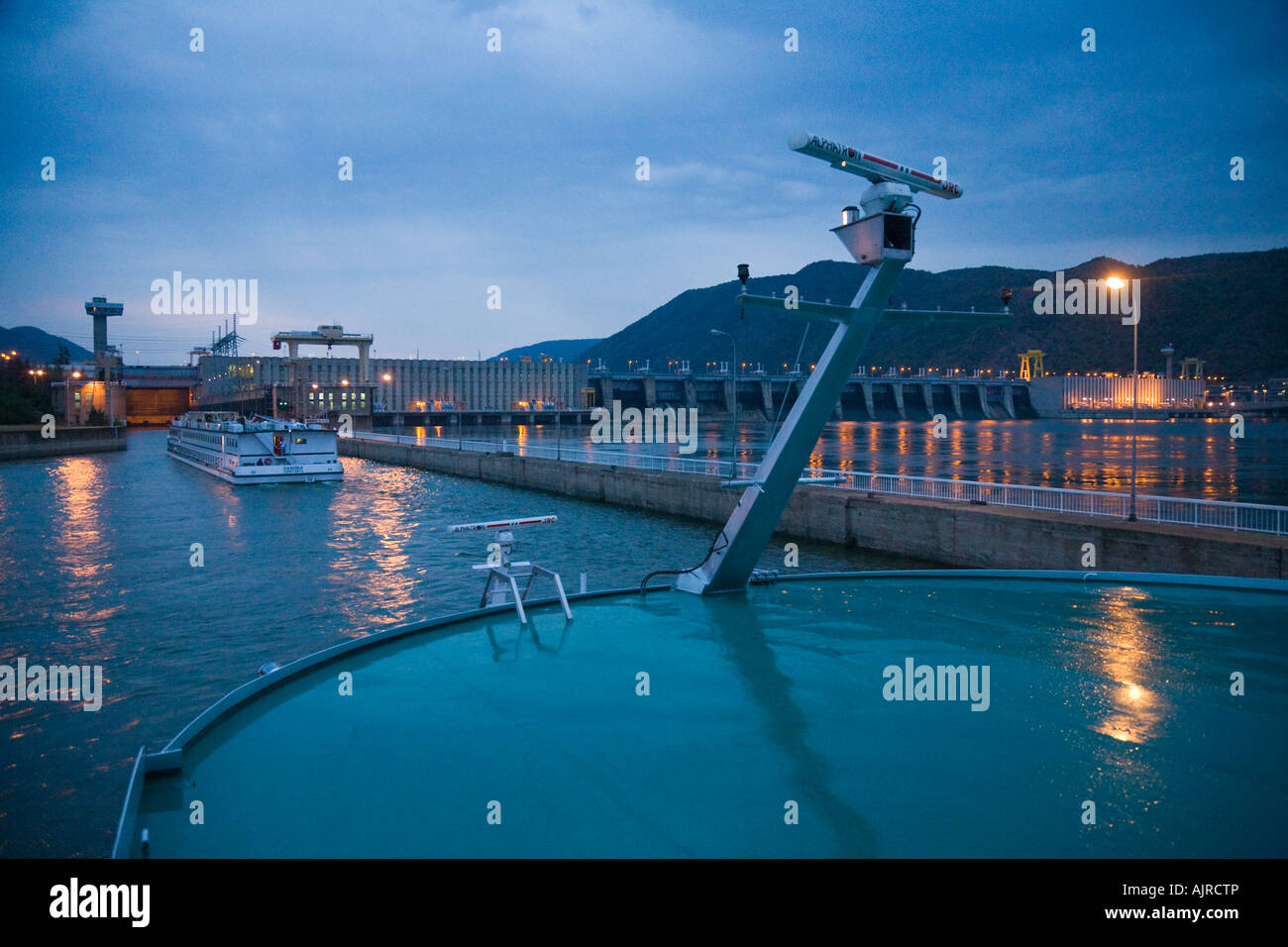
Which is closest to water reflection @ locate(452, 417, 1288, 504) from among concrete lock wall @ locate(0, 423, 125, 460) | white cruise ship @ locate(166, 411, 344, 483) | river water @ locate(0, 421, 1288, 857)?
river water @ locate(0, 421, 1288, 857)

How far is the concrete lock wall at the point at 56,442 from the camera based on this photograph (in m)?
67.9

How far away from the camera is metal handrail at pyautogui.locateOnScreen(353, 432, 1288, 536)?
19312mm

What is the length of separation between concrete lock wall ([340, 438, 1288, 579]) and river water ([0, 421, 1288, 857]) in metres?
1.08

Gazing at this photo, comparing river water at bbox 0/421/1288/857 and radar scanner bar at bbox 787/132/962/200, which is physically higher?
radar scanner bar at bbox 787/132/962/200

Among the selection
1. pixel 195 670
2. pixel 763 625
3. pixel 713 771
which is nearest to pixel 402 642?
pixel 763 625

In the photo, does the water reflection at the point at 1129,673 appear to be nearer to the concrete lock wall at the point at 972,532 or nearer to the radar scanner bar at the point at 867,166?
the radar scanner bar at the point at 867,166

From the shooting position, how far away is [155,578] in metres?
23.2

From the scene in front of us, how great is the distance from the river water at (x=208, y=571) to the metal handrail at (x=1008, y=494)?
3128 millimetres

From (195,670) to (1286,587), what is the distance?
57.3 ft

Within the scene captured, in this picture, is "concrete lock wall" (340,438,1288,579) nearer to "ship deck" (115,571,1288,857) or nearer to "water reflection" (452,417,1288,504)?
"ship deck" (115,571,1288,857)

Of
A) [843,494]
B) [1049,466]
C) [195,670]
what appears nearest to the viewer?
[195,670]

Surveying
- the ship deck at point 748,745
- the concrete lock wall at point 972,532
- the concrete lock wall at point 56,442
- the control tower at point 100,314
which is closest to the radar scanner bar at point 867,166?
the ship deck at point 748,745

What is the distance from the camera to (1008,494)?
24.9m
